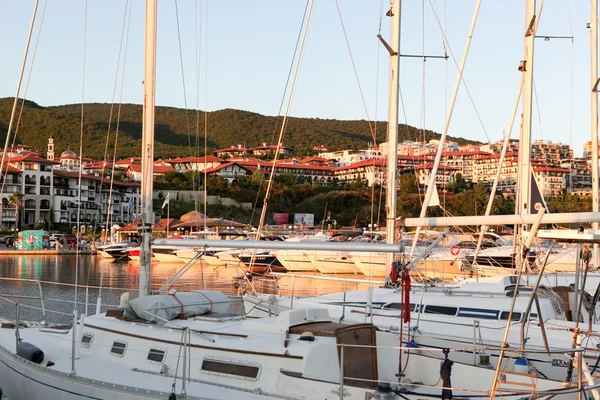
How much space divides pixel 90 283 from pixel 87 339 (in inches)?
1144

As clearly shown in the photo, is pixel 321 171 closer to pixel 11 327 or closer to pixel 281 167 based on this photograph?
pixel 281 167

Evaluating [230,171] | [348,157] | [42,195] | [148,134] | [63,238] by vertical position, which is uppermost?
[348,157]

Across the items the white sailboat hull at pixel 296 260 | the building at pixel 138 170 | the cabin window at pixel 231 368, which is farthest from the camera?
the building at pixel 138 170

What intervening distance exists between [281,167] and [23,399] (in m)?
146

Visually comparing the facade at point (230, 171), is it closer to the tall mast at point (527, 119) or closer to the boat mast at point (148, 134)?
the tall mast at point (527, 119)

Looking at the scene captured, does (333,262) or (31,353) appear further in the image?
(333,262)

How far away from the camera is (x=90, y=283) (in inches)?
1529

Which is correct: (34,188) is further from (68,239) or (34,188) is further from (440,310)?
(440,310)

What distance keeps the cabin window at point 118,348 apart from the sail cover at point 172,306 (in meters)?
0.50

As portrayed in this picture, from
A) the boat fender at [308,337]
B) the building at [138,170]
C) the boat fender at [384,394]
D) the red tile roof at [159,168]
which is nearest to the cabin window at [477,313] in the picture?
the boat fender at [308,337]

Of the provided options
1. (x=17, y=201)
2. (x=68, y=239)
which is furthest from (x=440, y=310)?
(x=17, y=201)

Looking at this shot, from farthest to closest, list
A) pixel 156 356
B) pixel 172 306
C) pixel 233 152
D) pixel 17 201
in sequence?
pixel 233 152 → pixel 17 201 → pixel 172 306 → pixel 156 356

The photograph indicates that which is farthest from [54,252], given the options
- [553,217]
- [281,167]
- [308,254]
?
[281,167]

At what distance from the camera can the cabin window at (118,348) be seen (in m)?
10.6
